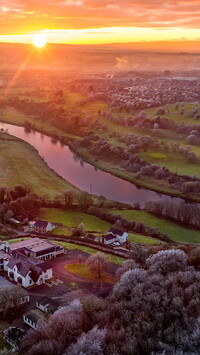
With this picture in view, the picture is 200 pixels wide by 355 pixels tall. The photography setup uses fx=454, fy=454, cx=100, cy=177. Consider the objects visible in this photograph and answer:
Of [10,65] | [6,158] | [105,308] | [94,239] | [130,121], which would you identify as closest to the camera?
[105,308]

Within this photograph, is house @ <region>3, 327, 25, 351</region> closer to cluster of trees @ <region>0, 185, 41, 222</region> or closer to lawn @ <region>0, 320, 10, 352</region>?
lawn @ <region>0, 320, 10, 352</region>

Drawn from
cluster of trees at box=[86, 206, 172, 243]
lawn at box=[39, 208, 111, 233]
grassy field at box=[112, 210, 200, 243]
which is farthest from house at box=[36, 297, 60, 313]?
grassy field at box=[112, 210, 200, 243]

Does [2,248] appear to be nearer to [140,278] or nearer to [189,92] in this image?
[140,278]

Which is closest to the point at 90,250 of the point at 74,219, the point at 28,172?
the point at 74,219

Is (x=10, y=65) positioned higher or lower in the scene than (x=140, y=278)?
higher

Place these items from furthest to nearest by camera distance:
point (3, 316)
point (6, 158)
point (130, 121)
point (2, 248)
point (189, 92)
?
point (189, 92) < point (130, 121) < point (6, 158) < point (2, 248) < point (3, 316)

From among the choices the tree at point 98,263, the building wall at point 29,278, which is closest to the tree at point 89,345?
the building wall at point 29,278

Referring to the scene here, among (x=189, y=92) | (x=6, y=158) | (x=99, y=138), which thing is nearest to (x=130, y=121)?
(x=99, y=138)

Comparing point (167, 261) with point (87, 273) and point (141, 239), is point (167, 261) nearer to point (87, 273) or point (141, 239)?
point (87, 273)
